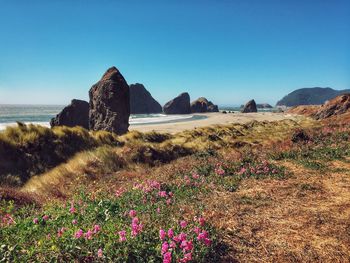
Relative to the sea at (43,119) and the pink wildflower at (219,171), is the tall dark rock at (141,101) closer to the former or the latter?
the sea at (43,119)

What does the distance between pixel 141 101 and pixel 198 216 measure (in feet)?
452

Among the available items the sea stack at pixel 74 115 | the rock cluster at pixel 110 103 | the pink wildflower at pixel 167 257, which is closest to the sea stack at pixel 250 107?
the sea stack at pixel 74 115

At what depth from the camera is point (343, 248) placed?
5203 millimetres

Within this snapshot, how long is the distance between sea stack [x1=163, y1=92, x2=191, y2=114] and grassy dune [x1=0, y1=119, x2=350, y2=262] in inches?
4526

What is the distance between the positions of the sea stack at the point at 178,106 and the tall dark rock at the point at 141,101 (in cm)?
1537

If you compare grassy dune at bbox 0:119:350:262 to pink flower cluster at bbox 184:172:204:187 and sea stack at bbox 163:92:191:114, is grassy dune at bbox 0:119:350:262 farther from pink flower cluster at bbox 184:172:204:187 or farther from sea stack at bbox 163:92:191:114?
sea stack at bbox 163:92:191:114

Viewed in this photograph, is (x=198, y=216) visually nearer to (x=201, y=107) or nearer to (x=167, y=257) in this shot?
(x=167, y=257)

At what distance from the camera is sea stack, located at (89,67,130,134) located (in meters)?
29.4

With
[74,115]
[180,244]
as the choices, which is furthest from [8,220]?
[74,115]

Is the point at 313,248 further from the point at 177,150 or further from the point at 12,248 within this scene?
the point at 177,150

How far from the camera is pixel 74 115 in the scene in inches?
1594

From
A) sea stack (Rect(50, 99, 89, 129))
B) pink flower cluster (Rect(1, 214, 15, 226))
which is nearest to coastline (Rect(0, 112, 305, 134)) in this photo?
sea stack (Rect(50, 99, 89, 129))

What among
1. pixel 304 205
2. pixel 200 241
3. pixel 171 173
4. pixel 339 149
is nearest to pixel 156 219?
pixel 200 241

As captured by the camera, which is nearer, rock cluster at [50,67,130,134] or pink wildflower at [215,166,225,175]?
pink wildflower at [215,166,225,175]
